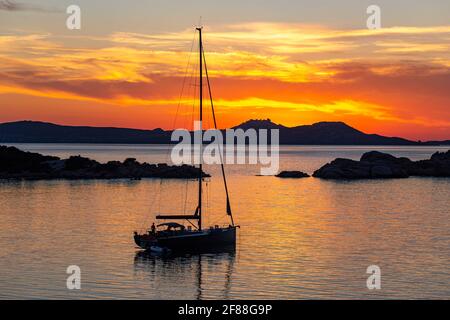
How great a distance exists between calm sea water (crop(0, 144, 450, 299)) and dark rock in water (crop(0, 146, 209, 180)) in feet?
85.8

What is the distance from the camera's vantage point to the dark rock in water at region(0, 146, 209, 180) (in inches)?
5012

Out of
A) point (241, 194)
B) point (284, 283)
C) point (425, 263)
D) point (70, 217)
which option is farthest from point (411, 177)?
point (284, 283)

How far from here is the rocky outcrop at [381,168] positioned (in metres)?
136

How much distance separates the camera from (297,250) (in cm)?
5019

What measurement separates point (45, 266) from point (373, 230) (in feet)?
106

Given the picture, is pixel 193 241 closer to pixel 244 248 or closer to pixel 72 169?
pixel 244 248

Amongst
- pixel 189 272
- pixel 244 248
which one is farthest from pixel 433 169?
pixel 189 272

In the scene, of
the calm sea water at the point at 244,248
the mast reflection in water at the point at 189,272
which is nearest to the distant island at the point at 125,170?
the calm sea water at the point at 244,248

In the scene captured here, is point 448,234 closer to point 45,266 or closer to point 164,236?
point 164,236

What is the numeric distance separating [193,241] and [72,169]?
3456 inches

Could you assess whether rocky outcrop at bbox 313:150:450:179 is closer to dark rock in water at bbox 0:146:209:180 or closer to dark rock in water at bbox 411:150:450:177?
dark rock in water at bbox 411:150:450:177

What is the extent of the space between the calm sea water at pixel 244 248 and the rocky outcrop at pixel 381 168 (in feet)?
114

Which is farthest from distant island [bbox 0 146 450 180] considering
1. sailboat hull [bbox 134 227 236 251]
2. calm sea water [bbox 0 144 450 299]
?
sailboat hull [bbox 134 227 236 251]
